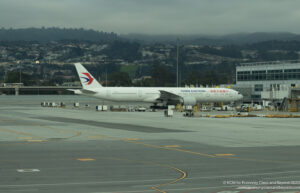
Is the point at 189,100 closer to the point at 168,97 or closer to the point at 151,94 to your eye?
the point at 168,97

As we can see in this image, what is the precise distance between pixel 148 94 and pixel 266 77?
35506 mm

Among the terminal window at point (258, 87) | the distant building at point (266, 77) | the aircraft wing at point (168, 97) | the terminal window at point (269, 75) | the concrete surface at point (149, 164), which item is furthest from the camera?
the terminal window at point (258, 87)

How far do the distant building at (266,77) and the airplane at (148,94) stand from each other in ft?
34.7

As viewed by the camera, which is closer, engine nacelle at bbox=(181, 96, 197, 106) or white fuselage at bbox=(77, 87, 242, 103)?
white fuselage at bbox=(77, 87, 242, 103)

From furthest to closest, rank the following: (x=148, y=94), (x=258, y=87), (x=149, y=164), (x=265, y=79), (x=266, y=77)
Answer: (x=258, y=87) → (x=265, y=79) → (x=266, y=77) → (x=148, y=94) → (x=149, y=164)

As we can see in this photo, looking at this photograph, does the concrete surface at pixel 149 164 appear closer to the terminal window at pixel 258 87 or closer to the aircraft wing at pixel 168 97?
the aircraft wing at pixel 168 97

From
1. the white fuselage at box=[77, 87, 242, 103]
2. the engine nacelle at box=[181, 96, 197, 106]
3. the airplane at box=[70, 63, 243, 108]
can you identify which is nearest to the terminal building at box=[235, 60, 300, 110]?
the white fuselage at box=[77, 87, 242, 103]

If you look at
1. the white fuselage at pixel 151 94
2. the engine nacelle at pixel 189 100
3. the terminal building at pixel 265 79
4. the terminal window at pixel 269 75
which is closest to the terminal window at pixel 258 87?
the terminal building at pixel 265 79

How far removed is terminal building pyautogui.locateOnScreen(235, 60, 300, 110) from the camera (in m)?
109

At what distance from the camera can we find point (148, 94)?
315ft

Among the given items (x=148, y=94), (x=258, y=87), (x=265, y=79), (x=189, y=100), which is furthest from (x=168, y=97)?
(x=258, y=87)

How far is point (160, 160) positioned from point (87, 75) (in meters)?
75.7

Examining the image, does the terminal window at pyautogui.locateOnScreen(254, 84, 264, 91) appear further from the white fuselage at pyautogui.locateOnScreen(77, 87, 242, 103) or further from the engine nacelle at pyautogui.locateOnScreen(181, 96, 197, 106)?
the engine nacelle at pyautogui.locateOnScreen(181, 96, 197, 106)

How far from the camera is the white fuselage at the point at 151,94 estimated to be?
94.2 m
